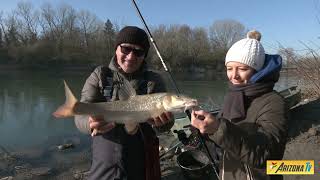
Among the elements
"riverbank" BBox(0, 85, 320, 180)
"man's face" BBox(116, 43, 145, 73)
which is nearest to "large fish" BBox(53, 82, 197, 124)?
"man's face" BBox(116, 43, 145, 73)

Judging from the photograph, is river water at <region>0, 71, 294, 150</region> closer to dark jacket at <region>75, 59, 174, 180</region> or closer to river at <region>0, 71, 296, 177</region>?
river at <region>0, 71, 296, 177</region>

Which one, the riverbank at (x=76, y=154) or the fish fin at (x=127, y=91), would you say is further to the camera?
the riverbank at (x=76, y=154)

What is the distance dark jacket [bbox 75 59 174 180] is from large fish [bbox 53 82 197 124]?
16 centimetres

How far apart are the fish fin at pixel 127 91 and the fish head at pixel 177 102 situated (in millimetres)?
348

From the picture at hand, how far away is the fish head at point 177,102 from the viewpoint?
8.11 ft

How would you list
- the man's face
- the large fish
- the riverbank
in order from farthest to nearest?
1. the riverbank
2. the man's face
3. the large fish

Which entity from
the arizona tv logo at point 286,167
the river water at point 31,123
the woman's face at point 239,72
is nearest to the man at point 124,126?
the woman's face at point 239,72

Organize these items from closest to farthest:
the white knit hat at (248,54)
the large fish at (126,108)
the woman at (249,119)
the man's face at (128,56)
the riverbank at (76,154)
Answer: the woman at (249,119)
the white knit hat at (248,54)
the large fish at (126,108)
the man's face at (128,56)
the riverbank at (76,154)

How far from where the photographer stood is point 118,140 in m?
3.01

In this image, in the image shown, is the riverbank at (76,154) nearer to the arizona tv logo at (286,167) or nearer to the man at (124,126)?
the arizona tv logo at (286,167)

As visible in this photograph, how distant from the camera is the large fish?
275 centimetres

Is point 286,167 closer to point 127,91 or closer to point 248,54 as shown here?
point 248,54

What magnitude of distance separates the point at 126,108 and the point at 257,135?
1.17 m

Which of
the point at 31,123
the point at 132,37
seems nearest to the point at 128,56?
the point at 132,37
